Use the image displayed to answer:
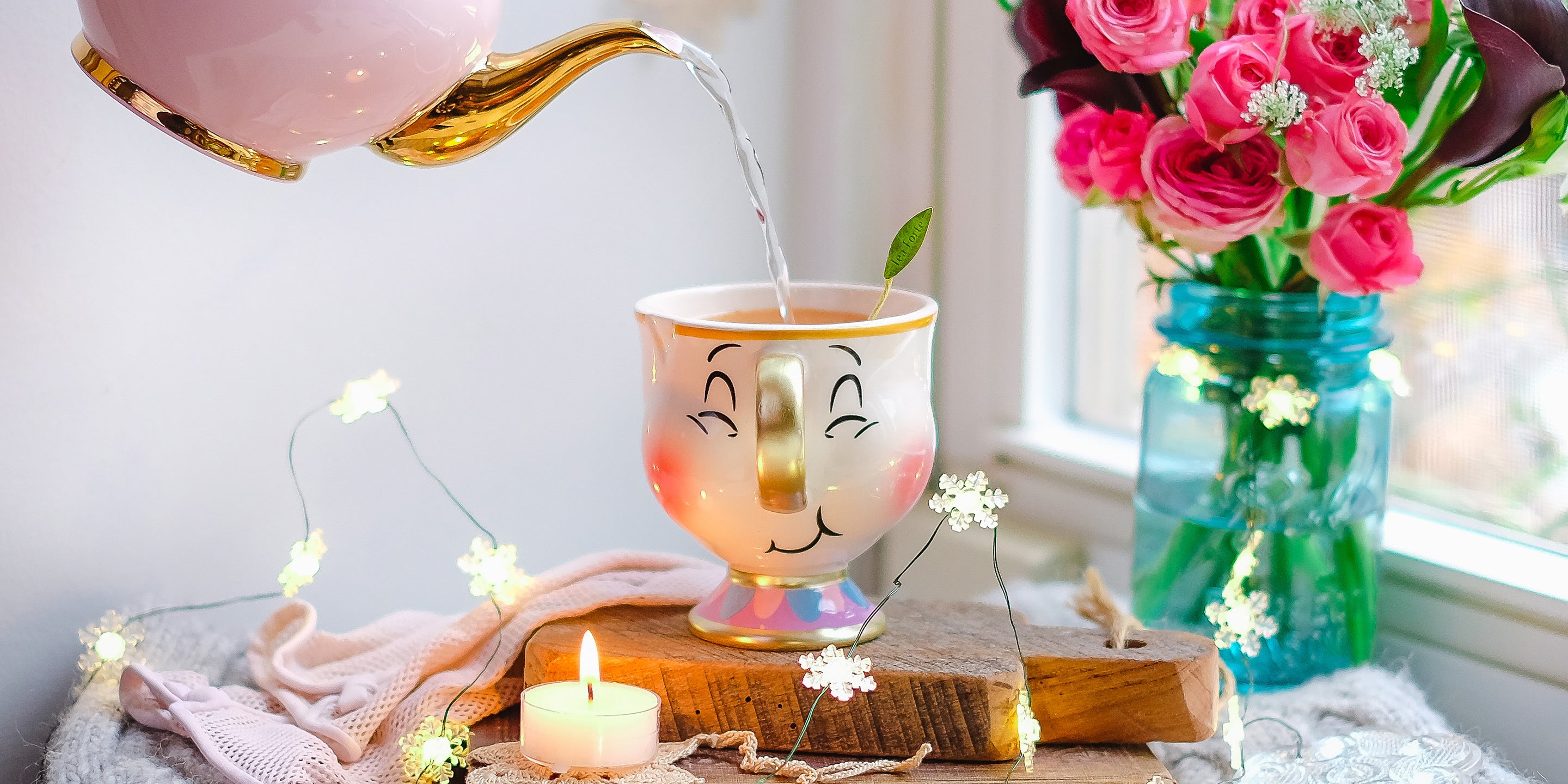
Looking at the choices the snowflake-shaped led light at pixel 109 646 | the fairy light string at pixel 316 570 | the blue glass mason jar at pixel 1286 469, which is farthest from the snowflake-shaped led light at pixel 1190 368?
the snowflake-shaped led light at pixel 109 646

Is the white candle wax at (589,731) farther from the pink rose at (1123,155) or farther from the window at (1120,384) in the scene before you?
the window at (1120,384)

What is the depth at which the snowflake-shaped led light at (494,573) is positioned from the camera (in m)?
0.70

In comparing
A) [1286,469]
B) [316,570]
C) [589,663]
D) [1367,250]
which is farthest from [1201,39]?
[316,570]

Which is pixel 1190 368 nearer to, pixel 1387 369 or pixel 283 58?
pixel 1387 369

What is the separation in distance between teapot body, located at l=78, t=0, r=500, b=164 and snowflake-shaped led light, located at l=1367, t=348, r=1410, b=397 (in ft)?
1.91

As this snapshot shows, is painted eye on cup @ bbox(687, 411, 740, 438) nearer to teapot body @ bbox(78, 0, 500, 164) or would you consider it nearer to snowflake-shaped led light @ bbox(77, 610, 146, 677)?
teapot body @ bbox(78, 0, 500, 164)

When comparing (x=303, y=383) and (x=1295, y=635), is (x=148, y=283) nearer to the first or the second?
(x=303, y=383)

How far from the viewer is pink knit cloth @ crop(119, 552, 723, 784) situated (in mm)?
605

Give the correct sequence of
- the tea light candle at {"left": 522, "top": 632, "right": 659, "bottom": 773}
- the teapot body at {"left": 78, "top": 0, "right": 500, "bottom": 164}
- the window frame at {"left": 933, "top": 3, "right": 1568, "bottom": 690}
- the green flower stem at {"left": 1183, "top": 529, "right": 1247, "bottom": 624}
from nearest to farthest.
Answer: the teapot body at {"left": 78, "top": 0, "right": 500, "bottom": 164} → the tea light candle at {"left": 522, "top": 632, "right": 659, "bottom": 773} → the green flower stem at {"left": 1183, "top": 529, "right": 1247, "bottom": 624} → the window frame at {"left": 933, "top": 3, "right": 1568, "bottom": 690}

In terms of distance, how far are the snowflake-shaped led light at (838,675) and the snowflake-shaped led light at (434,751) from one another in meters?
0.18

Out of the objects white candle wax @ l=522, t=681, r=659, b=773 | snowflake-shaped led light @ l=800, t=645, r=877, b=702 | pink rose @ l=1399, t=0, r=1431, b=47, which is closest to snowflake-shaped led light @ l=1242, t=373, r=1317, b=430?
pink rose @ l=1399, t=0, r=1431, b=47

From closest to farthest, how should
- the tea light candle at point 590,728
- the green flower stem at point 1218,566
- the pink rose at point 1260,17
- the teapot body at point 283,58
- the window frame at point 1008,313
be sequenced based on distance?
1. the teapot body at point 283,58
2. the tea light candle at point 590,728
3. the pink rose at point 1260,17
4. the green flower stem at point 1218,566
5. the window frame at point 1008,313

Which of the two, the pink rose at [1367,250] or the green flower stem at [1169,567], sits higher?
the pink rose at [1367,250]

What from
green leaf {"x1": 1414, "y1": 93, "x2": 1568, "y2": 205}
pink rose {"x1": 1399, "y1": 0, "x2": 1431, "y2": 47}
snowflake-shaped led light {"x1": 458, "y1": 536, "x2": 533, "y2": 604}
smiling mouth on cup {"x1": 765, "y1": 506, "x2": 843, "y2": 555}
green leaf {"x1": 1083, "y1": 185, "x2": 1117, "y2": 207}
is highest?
pink rose {"x1": 1399, "y1": 0, "x2": 1431, "y2": 47}
